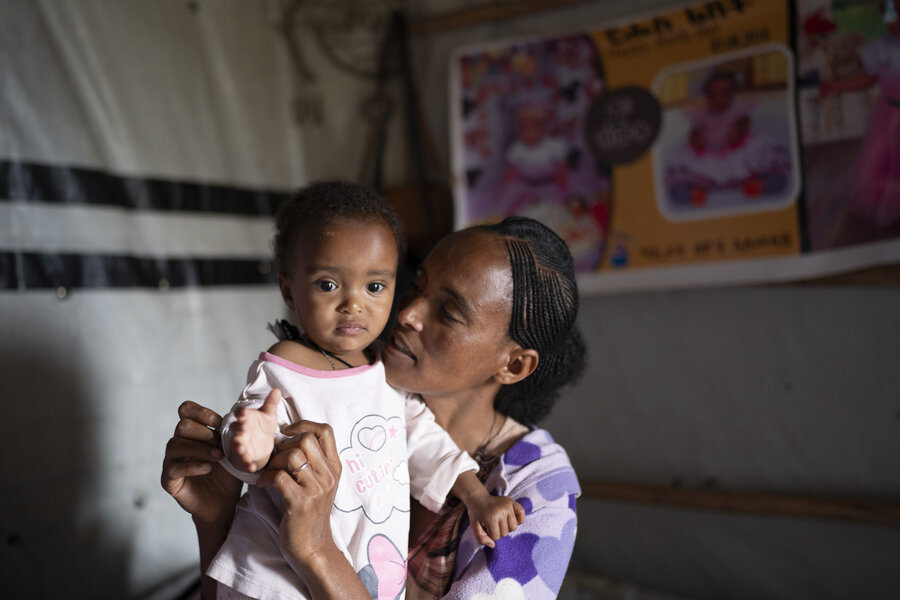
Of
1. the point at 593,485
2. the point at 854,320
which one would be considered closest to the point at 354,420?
the point at 593,485

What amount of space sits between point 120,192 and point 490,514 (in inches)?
Result: 60.7

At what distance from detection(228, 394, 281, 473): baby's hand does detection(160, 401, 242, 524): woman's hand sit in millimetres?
127

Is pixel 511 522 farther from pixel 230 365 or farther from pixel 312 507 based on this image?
pixel 230 365

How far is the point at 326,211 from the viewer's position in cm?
103

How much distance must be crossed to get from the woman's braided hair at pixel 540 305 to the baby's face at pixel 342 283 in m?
0.24

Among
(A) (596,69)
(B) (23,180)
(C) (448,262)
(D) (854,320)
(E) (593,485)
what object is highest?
(A) (596,69)

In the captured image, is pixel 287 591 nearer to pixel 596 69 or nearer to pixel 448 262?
pixel 448 262

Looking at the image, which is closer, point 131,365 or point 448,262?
point 448,262

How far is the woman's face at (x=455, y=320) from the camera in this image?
107cm

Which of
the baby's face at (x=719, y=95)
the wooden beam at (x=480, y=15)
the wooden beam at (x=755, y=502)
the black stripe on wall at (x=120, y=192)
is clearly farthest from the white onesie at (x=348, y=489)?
the wooden beam at (x=480, y=15)

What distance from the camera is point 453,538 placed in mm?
1112

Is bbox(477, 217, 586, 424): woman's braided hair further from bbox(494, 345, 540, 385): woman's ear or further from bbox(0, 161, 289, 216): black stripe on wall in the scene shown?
bbox(0, 161, 289, 216): black stripe on wall

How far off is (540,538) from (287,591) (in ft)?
1.36

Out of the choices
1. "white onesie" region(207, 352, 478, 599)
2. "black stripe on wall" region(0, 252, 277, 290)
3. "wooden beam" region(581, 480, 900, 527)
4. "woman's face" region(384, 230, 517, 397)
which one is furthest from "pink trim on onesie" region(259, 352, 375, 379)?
"wooden beam" region(581, 480, 900, 527)
